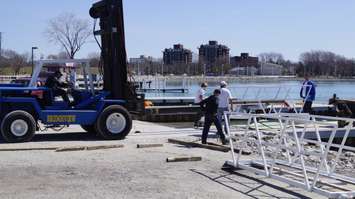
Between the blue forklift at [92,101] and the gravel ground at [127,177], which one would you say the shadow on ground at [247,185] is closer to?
the gravel ground at [127,177]

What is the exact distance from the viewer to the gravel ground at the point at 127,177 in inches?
359

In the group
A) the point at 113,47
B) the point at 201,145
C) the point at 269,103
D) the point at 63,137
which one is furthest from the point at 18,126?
the point at 269,103

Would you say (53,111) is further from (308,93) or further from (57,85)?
(308,93)

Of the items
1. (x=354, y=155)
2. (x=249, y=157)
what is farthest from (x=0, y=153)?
(x=354, y=155)

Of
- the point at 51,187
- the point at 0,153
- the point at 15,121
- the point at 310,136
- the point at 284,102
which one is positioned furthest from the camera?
the point at 284,102

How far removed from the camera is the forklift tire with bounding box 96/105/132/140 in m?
16.1

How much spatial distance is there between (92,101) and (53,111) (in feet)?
3.88

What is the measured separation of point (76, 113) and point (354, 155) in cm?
786

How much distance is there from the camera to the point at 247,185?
32.5 ft

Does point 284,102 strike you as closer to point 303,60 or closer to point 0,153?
point 0,153

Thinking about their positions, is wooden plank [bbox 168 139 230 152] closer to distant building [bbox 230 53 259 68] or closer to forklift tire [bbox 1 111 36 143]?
forklift tire [bbox 1 111 36 143]

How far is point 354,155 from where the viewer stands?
16328 mm

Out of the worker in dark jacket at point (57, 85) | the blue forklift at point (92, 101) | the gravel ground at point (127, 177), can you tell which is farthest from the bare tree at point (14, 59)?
the gravel ground at point (127, 177)

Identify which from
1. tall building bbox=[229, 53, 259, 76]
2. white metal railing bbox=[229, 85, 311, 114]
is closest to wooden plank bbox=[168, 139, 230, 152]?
white metal railing bbox=[229, 85, 311, 114]
